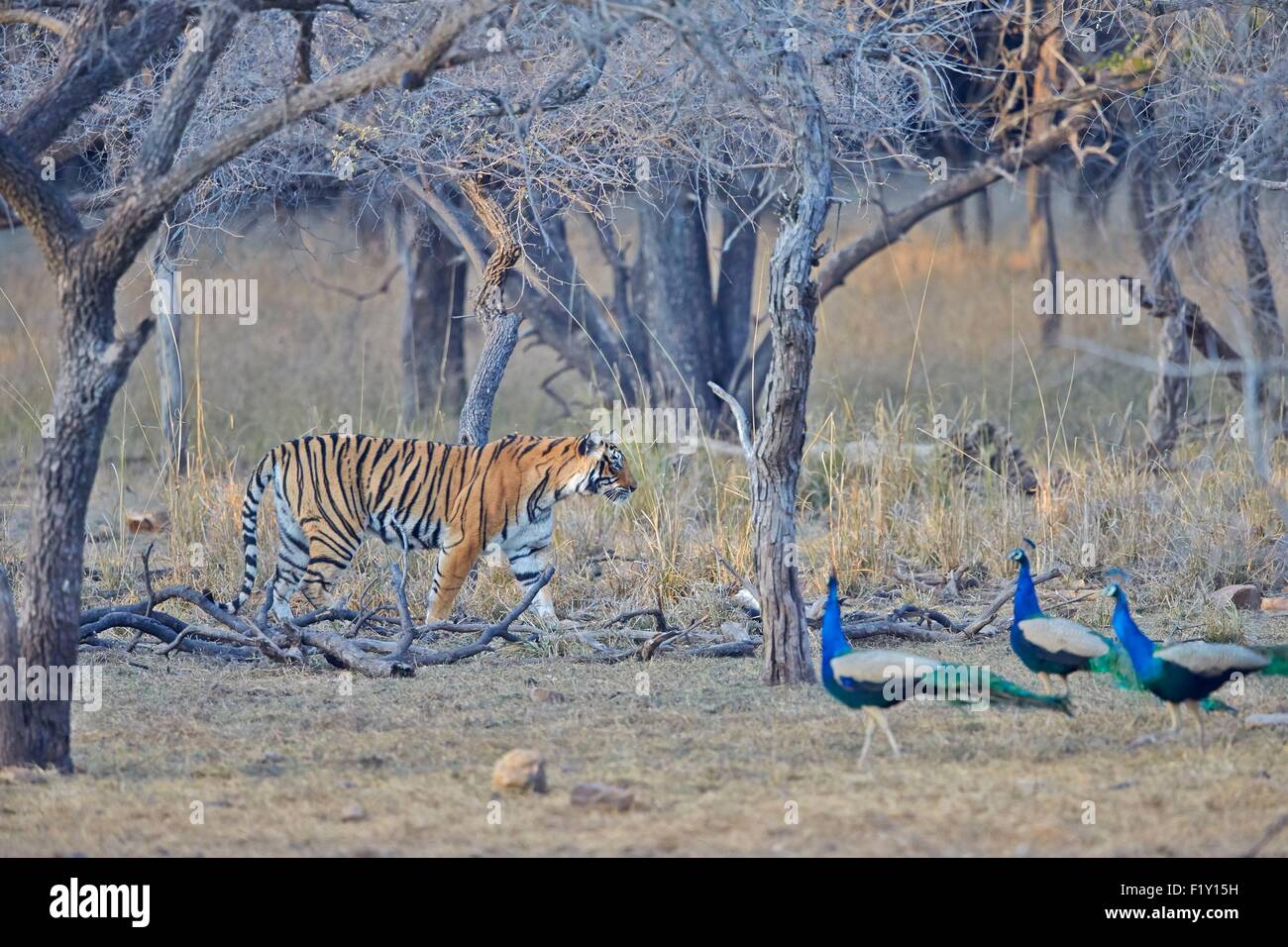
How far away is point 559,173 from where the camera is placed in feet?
28.4

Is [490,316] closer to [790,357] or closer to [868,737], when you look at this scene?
[790,357]

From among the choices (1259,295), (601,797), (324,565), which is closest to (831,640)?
(601,797)

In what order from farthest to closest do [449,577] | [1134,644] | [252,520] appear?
[252,520] < [449,577] < [1134,644]

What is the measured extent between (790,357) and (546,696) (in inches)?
67.4

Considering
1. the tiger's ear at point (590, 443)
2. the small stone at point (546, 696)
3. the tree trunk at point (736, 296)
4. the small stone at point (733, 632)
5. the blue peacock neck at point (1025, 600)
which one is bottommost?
the small stone at point (546, 696)

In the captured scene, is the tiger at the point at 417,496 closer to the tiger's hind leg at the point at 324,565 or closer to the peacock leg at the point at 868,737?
the tiger's hind leg at the point at 324,565

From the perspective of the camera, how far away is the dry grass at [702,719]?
445 cm

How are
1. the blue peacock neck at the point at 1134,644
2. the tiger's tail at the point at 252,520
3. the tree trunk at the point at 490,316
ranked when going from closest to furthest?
the blue peacock neck at the point at 1134,644
the tiger's tail at the point at 252,520
the tree trunk at the point at 490,316

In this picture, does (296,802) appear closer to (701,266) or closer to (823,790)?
(823,790)

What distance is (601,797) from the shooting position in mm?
4609

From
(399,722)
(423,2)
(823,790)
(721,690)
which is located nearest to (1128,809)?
(823,790)

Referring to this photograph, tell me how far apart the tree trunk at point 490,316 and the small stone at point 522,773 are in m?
4.29

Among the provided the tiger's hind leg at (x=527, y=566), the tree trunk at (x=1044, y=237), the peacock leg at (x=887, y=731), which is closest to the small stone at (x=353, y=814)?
the peacock leg at (x=887, y=731)

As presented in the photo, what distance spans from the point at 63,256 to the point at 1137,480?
708 cm
